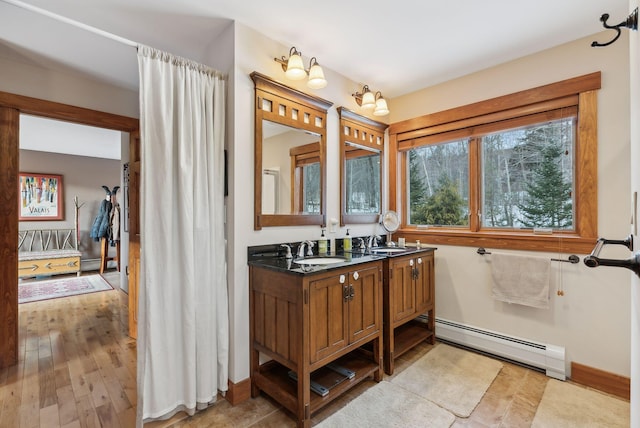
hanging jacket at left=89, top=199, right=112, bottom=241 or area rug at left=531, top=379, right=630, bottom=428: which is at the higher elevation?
hanging jacket at left=89, top=199, right=112, bottom=241

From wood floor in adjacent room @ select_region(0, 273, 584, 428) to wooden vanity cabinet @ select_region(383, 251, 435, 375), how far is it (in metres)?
0.13

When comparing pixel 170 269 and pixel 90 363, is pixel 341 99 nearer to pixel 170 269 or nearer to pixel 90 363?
pixel 170 269

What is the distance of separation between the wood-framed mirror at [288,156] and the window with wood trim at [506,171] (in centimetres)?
112

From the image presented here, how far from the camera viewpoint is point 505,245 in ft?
8.34

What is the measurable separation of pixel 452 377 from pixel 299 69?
2.58 m

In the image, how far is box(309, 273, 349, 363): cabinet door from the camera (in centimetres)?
175

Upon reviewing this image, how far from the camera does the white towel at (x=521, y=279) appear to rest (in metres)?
2.31

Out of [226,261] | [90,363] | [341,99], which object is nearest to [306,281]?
[226,261]

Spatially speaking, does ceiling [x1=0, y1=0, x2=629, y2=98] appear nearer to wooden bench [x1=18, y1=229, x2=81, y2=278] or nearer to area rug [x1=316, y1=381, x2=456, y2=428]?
area rug [x1=316, y1=381, x2=456, y2=428]

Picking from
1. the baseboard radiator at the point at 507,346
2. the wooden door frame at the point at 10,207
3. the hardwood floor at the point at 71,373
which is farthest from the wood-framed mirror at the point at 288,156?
the wooden door frame at the point at 10,207

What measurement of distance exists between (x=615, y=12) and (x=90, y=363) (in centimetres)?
467

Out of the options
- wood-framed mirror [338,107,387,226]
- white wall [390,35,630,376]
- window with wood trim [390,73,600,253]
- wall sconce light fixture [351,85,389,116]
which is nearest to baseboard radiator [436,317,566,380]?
white wall [390,35,630,376]

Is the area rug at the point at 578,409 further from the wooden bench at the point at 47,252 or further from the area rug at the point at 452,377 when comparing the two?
the wooden bench at the point at 47,252

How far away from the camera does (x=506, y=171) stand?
8.66ft
